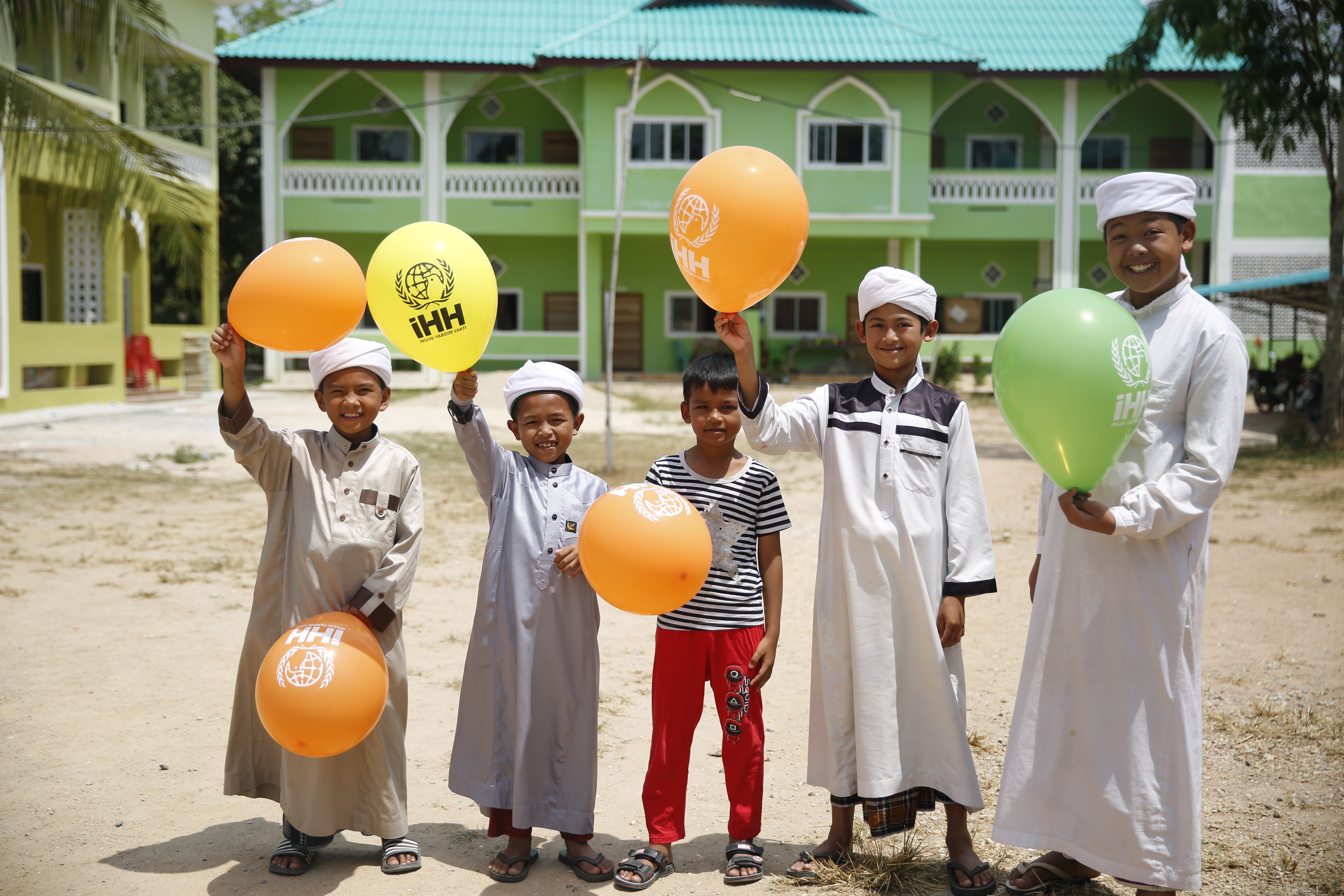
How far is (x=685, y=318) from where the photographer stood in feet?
82.7

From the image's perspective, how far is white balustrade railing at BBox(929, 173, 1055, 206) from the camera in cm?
2383

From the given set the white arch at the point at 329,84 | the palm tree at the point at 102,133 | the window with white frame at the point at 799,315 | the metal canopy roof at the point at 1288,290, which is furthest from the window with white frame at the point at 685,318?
the palm tree at the point at 102,133

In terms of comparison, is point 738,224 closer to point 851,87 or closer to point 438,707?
point 438,707

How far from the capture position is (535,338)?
77.9ft

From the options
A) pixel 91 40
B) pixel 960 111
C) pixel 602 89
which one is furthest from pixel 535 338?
pixel 91 40

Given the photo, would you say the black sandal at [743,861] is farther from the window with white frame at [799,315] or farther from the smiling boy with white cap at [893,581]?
the window with white frame at [799,315]

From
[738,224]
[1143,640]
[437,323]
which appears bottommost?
[1143,640]

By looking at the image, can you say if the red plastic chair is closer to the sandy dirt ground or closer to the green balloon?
the sandy dirt ground

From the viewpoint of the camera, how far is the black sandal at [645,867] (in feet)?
9.57

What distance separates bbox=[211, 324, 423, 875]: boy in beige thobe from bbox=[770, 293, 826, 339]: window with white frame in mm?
22226

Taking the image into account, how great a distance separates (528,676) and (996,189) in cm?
2321

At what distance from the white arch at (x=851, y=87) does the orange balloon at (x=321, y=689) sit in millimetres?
21552

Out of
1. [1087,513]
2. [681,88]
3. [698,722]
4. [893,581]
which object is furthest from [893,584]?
[681,88]

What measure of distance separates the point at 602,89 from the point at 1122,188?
2110 cm
